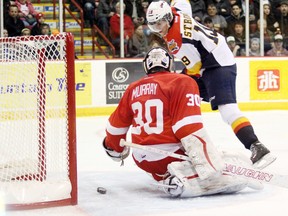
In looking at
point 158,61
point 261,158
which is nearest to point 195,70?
point 261,158

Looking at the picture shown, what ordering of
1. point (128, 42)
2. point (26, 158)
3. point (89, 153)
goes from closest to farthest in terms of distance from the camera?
point (26, 158), point (89, 153), point (128, 42)

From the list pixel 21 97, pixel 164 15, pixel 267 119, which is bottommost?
pixel 267 119

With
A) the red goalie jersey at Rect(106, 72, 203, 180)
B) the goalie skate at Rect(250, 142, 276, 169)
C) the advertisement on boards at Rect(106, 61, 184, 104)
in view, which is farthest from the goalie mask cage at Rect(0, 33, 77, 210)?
the advertisement on boards at Rect(106, 61, 184, 104)

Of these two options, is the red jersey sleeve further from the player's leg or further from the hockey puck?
the player's leg

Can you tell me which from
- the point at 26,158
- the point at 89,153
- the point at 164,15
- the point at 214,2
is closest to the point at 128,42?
the point at 214,2

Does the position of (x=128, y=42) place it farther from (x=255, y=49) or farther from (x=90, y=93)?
(x=255, y=49)

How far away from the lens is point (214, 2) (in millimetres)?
9883

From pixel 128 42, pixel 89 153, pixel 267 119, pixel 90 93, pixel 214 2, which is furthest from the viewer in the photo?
pixel 214 2

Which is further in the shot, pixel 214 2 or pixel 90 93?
pixel 214 2

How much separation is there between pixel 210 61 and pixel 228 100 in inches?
10.9

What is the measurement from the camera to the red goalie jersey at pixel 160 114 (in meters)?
3.50

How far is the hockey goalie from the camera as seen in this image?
11.4 feet

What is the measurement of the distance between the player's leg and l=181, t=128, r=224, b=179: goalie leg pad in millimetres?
825

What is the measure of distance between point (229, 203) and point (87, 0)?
6.48 m
